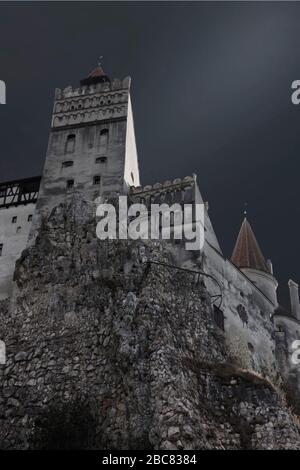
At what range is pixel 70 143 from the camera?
57844 mm

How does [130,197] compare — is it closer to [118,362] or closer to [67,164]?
[67,164]

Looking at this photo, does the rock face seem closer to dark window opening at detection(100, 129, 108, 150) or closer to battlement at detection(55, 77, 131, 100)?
dark window opening at detection(100, 129, 108, 150)

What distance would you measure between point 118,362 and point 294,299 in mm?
25078

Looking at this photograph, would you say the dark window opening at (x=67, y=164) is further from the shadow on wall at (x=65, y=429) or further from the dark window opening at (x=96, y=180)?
the shadow on wall at (x=65, y=429)

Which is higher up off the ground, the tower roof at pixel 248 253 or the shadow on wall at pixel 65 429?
the tower roof at pixel 248 253

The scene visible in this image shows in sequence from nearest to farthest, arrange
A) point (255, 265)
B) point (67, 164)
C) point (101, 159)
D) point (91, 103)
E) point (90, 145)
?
point (101, 159)
point (67, 164)
point (90, 145)
point (255, 265)
point (91, 103)

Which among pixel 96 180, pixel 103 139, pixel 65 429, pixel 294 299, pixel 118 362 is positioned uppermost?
pixel 103 139

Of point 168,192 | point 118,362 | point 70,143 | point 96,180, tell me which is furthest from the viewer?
point 70,143

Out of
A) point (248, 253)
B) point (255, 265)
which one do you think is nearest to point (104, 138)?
point (248, 253)

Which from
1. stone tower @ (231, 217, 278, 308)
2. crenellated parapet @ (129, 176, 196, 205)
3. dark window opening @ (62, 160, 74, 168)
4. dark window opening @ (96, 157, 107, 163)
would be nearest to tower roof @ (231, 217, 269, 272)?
stone tower @ (231, 217, 278, 308)

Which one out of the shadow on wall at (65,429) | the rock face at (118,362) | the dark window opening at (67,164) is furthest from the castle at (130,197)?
the shadow on wall at (65,429)

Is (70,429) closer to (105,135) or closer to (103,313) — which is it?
(103,313)

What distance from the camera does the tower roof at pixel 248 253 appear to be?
6009cm

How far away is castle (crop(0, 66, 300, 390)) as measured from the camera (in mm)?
50281
